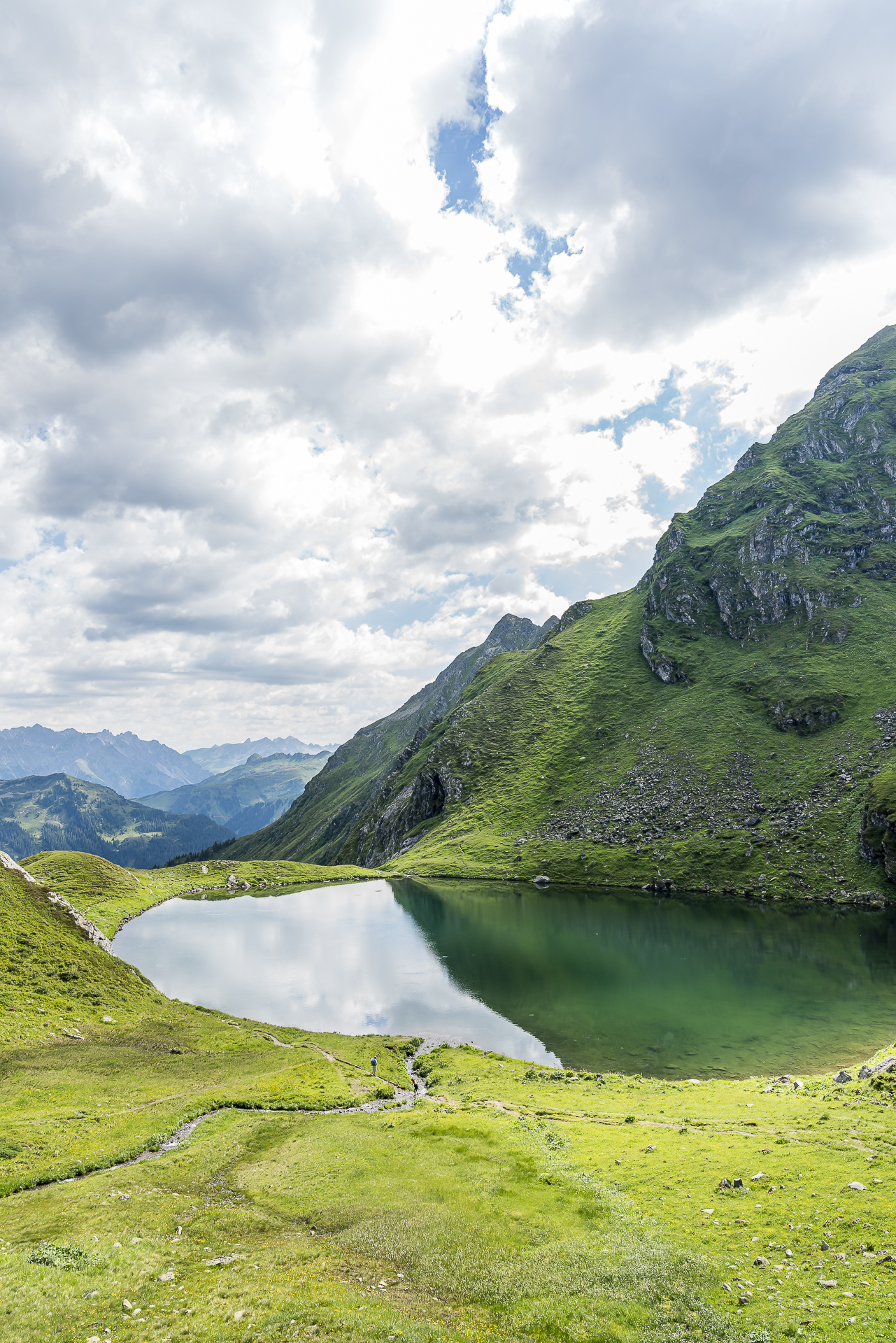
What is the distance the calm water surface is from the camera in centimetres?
5556

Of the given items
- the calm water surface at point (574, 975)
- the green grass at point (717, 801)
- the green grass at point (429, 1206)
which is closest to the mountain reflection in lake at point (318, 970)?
the calm water surface at point (574, 975)

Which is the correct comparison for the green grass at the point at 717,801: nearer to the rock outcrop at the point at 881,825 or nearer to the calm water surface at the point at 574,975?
the rock outcrop at the point at 881,825

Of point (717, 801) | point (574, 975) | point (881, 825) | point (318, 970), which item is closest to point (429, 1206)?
point (574, 975)

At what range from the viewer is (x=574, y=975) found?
→ 75375 millimetres

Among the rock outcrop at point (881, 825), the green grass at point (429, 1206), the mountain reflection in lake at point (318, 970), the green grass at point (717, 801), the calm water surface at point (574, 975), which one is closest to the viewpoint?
the green grass at point (429, 1206)

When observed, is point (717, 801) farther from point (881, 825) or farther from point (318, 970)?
Answer: point (318, 970)

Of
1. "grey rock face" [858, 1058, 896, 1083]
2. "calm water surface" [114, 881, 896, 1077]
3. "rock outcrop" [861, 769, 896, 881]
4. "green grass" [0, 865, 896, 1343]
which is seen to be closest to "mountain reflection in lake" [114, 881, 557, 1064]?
"calm water surface" [114, 881, 896, 1077]

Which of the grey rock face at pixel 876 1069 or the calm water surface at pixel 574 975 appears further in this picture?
the calm water surface at pixel 574 975

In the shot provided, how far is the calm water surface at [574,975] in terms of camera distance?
55.6m

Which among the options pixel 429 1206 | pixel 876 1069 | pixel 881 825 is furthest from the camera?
pixel 881 825

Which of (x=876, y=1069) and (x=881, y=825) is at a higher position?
(x=876, y=1069)

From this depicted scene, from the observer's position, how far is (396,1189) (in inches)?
1018

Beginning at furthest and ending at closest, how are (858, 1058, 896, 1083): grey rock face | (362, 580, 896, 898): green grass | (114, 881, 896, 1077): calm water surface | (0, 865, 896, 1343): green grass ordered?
(362, 580, 896, 898): green grass
(114, 881, 896, 1077): calm water surface
(858, 1058, 896, 1083): grey rock face
(0, 865, 896, 1343): green grass

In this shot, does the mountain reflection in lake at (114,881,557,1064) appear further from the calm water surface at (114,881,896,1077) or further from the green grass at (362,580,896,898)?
the green grass at (362,580,896,898)
